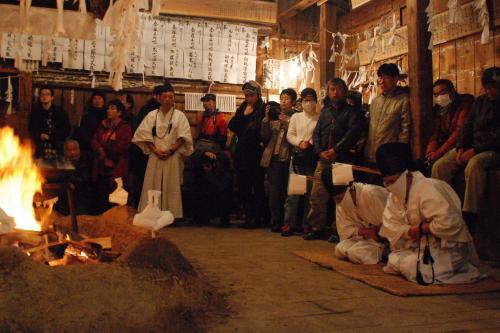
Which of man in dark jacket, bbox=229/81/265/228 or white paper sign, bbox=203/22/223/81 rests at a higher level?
white paper sign, bbox=203/22/223/81

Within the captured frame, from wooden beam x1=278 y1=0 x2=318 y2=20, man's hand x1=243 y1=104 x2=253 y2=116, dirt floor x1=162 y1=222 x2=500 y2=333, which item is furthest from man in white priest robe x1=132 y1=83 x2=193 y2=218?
wooden beam x1=278 y1=0 x2=318 y2=20

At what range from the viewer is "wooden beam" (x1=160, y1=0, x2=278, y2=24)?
1011 centimetres

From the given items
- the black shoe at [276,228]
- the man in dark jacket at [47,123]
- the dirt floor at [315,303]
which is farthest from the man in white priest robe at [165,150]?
the dirt floor at [315,303]

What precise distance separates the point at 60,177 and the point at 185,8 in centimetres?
628

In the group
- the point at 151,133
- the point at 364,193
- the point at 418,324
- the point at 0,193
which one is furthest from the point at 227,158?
the point at 418,324

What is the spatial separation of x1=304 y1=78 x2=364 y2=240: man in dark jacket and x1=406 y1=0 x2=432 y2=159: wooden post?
82 cm

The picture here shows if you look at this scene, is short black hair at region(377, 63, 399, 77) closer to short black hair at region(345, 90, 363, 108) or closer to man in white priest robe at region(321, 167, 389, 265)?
short black hair at region(345, 90, 363, 108)

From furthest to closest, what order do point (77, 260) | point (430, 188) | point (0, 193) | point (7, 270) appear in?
1. point (0, 193)
2. point (430, 188)
3. point (77, 260)
4. point (7, 270)

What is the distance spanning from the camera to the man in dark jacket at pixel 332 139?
23.6ft

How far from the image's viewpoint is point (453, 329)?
3350mm

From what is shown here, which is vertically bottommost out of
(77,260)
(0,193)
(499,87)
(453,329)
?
(453,329)

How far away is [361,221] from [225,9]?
6.18m

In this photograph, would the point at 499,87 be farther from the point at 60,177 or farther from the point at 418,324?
the point at 60,177

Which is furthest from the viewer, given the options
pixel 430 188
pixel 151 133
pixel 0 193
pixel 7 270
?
pixel 151 133
